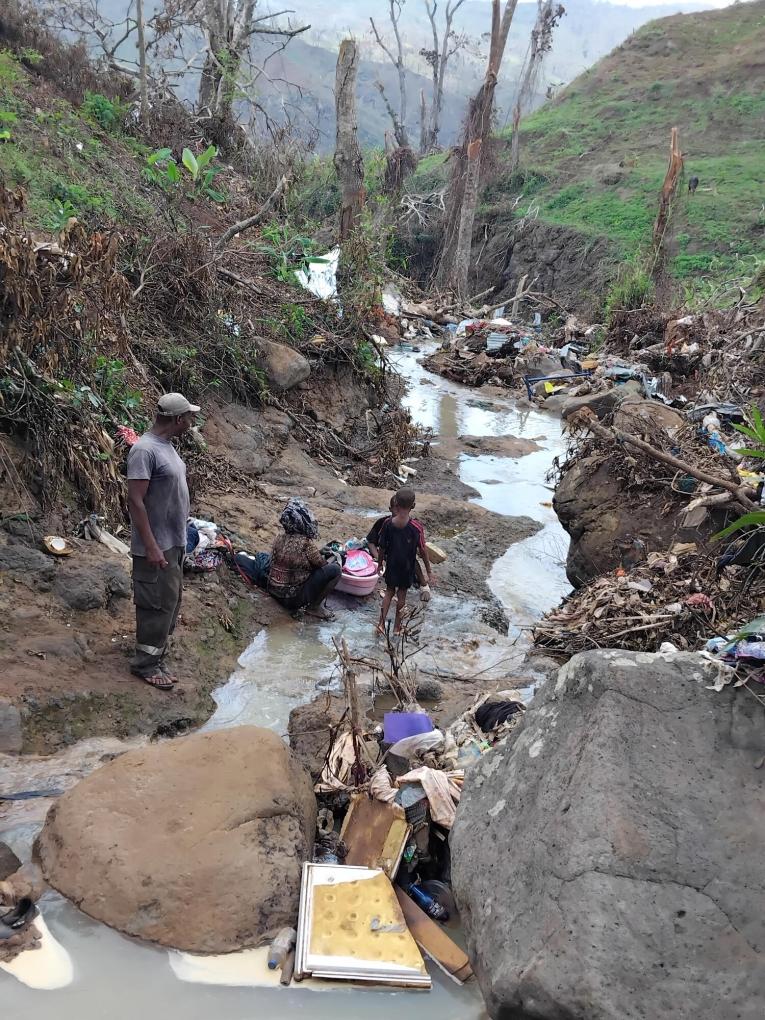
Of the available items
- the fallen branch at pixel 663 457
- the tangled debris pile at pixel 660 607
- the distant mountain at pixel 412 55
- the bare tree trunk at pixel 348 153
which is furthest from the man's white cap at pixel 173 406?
the distant mountain at pixel 412 55

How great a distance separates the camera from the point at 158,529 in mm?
3994

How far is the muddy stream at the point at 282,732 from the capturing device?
2.34m

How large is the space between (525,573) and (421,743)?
4.05m

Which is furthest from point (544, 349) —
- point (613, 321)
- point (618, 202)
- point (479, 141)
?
point (618, 202)

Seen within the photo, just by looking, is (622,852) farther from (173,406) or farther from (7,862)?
(173,406)

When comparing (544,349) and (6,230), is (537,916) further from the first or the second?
(544,349)

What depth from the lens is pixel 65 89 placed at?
1284cm

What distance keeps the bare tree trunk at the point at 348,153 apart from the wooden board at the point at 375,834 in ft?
32.3

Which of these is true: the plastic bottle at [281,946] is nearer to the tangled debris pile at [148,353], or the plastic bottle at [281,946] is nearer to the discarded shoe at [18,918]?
the discarded shoe at [18,918]

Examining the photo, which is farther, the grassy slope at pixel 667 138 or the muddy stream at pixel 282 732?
the grassy slope at pixel 667 138

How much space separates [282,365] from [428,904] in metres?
7.37

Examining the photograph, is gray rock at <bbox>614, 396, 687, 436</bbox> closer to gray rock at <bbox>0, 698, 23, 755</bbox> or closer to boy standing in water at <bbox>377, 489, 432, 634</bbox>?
boy standing in water at <bbox>377, 489, 432, 634</bbox>

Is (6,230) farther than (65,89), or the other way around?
(65,89)

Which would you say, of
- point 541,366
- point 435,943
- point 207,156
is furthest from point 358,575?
point 541,366
